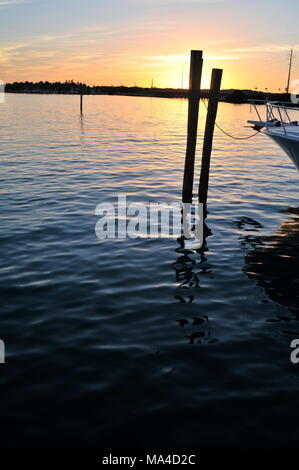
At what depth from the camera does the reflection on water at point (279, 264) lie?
8.16 m


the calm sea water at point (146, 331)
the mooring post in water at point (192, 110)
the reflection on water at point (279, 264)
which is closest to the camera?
the calm sea water at point (146, 331)

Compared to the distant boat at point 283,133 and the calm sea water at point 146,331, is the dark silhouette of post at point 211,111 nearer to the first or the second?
the distant boat at point 283,133

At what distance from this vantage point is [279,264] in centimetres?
977

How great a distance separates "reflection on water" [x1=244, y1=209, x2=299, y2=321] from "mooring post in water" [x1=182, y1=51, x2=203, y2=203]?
325 cm

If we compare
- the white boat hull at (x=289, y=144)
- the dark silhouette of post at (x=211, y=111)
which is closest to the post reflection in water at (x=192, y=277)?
the dark silhouette of post at (x=211, y=111)

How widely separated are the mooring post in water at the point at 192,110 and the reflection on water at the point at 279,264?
Result: 3249 millimetres

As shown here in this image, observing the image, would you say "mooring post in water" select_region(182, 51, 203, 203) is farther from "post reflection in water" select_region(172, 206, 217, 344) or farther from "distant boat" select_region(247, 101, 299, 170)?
"post reflection in water" select_region(172, 206, 217, 344)

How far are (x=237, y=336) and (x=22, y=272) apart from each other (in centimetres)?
440

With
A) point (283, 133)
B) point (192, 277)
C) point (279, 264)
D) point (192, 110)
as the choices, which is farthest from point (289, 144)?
point (192, 277)

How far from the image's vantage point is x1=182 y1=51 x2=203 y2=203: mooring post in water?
12758 mm

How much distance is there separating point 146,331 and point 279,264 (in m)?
4.21

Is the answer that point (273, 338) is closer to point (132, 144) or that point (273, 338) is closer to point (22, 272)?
point (22, 272)

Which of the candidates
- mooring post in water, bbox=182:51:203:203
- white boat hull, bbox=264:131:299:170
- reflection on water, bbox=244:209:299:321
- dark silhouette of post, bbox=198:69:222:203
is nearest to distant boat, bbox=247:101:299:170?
white boat hull, bbox=264:131:299:170

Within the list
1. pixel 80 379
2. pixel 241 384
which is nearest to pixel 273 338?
pixel 241 384
